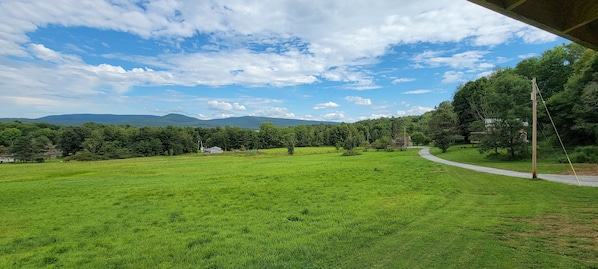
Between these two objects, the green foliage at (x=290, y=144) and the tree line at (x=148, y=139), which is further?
the tree line at (x=148, y=139)

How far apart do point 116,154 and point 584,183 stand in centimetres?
9681

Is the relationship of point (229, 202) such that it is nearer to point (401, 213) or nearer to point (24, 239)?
point (24, 239)

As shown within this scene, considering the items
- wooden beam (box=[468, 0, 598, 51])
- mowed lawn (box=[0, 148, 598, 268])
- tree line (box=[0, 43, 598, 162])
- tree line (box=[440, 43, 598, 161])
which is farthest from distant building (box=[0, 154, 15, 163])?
tree line (box=[440, 43, 598, 161])

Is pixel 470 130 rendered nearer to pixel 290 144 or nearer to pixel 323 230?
pixel 290 144

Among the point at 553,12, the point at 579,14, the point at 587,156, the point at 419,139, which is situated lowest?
the point at 419,139

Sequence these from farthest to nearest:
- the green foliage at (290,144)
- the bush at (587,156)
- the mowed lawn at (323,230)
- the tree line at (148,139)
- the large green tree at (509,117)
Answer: the tree line at (148,139) → the green foliage at (290,144) → the large green tree at (509,117) → the bush at (587,156) → the mowed lawn at (323,230)

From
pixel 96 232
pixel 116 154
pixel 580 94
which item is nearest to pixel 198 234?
pixel 96 232

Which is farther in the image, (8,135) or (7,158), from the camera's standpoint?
(8,135)

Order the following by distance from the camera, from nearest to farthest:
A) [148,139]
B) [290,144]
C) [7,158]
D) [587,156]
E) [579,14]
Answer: [579,14], [587,156], [7,158], [290,144], [148,139]

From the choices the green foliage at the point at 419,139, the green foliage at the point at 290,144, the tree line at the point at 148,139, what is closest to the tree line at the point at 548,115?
the tree line at the point at 148,139

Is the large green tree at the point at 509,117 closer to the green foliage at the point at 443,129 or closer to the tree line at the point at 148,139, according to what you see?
the green foliage at the point at 443,129

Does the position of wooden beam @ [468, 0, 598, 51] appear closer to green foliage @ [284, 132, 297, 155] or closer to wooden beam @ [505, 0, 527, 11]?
wooden beam @ [505, 0, 527, 11]

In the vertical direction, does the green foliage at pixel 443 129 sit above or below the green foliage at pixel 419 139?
above

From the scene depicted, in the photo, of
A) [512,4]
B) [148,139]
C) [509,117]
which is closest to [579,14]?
[512,4]
